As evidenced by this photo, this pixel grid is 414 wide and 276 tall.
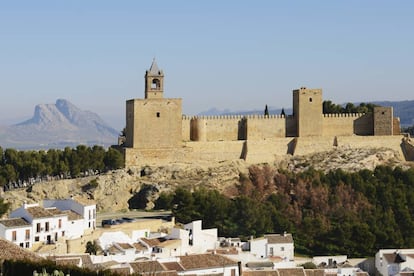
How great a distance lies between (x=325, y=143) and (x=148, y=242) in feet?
63.9

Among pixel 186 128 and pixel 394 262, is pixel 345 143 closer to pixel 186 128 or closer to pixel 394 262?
pixel 186 128

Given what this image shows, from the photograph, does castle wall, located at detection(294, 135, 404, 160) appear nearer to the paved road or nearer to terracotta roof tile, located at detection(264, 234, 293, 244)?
the paved road

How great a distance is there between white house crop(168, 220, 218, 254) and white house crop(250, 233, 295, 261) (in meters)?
1.88

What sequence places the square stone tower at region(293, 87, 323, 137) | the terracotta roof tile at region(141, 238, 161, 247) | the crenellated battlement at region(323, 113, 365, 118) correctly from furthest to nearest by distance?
1. the crenellated battlement at region(323, 113, 365, 118)
2. the square stone tower at region(293, 87, 323, 137)
3. the terracotta roof tile at region(141, 238, 161, 247)

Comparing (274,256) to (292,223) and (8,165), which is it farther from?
(8,165)

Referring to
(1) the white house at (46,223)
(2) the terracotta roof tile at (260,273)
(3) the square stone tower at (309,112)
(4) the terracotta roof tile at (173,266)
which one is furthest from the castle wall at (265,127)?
(4) the terracotta roof tile at (173,266)

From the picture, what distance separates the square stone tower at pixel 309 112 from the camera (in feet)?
164

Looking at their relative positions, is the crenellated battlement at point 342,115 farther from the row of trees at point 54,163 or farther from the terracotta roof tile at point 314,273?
the terracotta roof tile at point 314,273

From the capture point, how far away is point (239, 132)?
49906mm

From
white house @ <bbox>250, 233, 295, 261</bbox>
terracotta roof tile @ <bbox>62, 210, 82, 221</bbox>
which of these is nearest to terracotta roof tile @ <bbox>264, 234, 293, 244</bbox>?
white house @ <bbox>250, 233, 295, 261</bbox>

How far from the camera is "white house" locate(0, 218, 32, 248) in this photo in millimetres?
31234

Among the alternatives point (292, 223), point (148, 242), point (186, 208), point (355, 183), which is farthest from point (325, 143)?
point (148, 242)

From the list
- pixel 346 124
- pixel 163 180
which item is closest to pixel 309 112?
pixel 346 124

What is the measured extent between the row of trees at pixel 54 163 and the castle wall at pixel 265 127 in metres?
8.62
